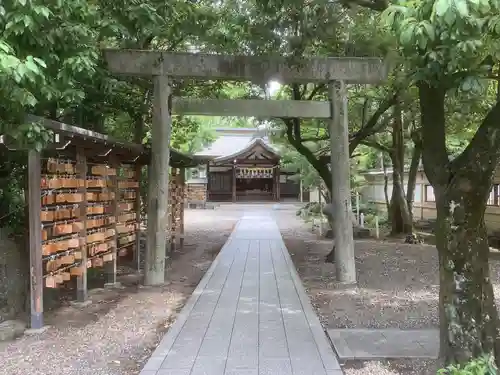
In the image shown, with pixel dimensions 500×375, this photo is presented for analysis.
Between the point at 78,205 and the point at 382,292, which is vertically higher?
the point at 78,205

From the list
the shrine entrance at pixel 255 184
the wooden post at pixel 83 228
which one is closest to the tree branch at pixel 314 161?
the wooden post at pixel 83 228

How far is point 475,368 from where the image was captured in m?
3.52

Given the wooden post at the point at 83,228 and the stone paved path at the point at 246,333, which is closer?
the stone paved path at the point at 246,333

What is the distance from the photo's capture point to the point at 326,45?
10.4m

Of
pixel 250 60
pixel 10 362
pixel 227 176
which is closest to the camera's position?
pixel 10 362

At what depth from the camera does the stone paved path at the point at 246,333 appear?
170 inches

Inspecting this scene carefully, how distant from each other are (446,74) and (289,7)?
3.74 metres

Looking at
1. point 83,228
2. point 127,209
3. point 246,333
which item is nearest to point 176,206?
point 127,209

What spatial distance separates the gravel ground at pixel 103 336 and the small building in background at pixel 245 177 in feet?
88.5

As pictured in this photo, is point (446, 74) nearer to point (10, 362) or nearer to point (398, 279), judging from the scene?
point (10, 362)

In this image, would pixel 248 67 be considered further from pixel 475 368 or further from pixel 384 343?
pixel 475 368

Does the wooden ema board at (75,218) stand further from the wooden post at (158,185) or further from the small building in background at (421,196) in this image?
the small building in background at (421,196)

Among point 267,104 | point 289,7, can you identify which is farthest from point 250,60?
point 289,7

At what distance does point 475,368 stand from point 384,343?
155 centimetres
